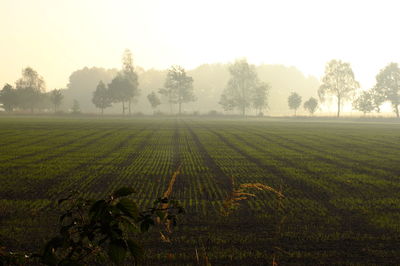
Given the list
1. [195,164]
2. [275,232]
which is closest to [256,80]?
[195,164]

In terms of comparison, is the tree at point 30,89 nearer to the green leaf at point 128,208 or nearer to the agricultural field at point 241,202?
the agricultural field at point 241,202

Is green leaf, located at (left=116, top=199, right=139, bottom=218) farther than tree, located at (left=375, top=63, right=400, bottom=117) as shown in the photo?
No

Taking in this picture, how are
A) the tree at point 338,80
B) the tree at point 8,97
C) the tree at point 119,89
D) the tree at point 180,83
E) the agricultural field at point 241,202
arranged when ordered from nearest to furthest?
1. the agricultural field at point 241,202
2. the tree at point 338,80
3. the tree at point 8,97
4. the tree at point 119,89
5. the tree at point 180,83

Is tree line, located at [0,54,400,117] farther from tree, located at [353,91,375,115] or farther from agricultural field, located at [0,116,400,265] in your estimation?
agricultural field, located at [0,116,400,265]

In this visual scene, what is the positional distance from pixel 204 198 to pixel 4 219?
5.76 meters

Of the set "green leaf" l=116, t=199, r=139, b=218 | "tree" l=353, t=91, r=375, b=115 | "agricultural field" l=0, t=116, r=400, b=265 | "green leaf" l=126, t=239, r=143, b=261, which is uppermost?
"tree" l=353, t=91, r=375, b=115

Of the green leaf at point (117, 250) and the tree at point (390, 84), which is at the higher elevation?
the tree at point (390, 84)

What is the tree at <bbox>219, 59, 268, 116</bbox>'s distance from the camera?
393 ft

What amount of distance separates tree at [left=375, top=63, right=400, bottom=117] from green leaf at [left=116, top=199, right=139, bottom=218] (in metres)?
114

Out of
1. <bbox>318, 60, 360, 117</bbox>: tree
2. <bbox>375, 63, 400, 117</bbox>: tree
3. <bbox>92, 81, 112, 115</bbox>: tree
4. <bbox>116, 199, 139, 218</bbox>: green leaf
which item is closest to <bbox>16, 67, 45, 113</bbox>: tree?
<bbox>92, 81, 112, 115</bbox>: tree

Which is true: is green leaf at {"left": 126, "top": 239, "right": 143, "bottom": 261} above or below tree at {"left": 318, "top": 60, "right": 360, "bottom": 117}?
below

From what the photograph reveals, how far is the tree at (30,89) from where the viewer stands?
118938 millimetres

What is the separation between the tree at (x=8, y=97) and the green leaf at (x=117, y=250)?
12934 cm

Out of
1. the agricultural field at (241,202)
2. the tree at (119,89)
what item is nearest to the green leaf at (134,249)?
the agricultural field at (241,202)
